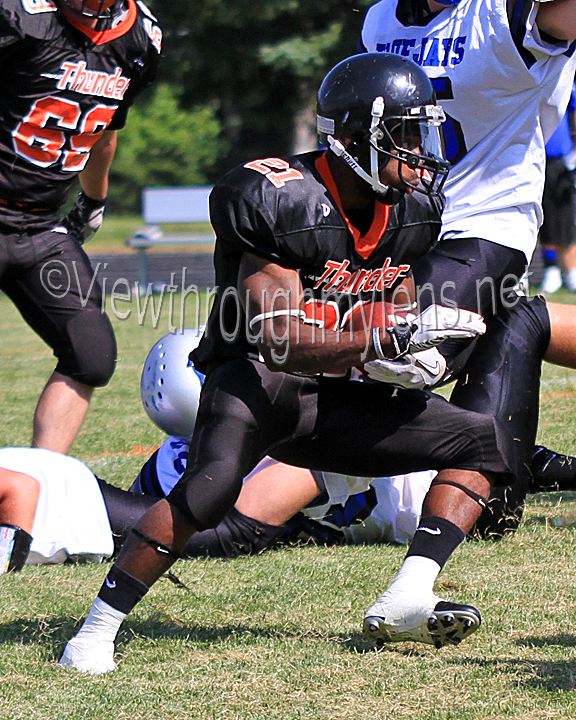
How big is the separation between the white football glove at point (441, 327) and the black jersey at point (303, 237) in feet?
1.02

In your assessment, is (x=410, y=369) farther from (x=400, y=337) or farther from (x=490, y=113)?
(x=490, y=113)

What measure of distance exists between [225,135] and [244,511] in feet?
104

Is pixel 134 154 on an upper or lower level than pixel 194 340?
lower

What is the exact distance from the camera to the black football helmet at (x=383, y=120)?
2826 mm

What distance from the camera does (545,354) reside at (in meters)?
3.97

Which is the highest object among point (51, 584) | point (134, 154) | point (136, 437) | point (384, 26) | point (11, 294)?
point (384, 26)

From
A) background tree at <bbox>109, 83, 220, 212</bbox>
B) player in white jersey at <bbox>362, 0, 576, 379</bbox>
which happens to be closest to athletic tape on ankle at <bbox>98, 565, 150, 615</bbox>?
player in white jersey at <bbox>362, 0, 576, 379</bbox>

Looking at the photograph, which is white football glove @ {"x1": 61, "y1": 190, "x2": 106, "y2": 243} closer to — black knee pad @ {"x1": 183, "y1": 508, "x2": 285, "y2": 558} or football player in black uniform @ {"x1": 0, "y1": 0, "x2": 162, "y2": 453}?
football player in black uniform @ {"x1": 0, "y1": 0, "x2": 162, "y2": 453}

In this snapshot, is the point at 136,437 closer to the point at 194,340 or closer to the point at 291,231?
the point at 194,340

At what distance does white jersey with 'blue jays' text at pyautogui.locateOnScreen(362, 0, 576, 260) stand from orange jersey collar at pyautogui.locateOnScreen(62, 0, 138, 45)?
1.03 m

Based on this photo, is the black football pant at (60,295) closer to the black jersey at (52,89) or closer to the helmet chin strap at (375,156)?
the black jersey at (52,89)

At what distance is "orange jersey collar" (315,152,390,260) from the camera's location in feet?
9.41

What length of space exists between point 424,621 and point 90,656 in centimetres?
80

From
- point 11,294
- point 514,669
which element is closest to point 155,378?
point 11,294
